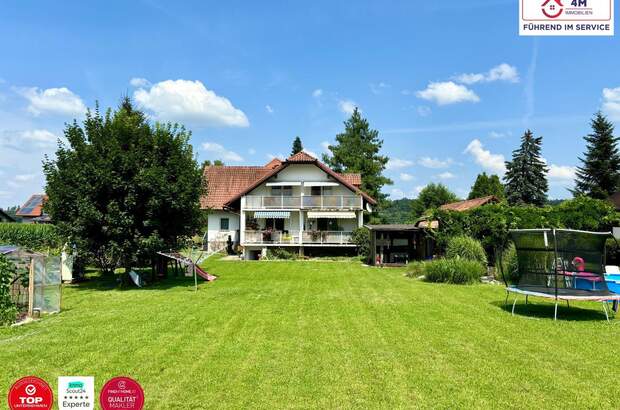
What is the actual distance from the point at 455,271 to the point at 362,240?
43.4ft

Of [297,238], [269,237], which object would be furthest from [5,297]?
[297,238]

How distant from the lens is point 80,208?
48.4ft

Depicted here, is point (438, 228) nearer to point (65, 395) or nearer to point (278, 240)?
point (278, 240)

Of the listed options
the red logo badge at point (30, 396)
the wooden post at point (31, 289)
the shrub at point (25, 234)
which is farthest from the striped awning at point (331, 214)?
the red logo badge at point (30, 396)

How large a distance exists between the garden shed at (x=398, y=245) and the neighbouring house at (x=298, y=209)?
4.82 m

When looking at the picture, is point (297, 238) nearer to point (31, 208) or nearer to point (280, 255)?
point (280, 255)

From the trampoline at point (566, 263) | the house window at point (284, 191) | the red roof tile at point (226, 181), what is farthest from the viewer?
the red roof tile at point (226, 181)

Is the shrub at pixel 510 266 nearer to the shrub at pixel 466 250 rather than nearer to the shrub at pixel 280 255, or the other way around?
the shrub at pixel 466 250

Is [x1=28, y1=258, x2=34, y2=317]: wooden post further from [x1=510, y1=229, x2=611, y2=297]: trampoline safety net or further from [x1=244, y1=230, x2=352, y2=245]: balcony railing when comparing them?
[x1=244, y1=230, x2=352, y2=245]: balcony railing

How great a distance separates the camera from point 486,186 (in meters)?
69.2

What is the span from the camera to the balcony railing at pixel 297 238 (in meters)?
31.0

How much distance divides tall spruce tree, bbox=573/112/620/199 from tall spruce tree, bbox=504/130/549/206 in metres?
4.21

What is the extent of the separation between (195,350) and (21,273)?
5.93 metres

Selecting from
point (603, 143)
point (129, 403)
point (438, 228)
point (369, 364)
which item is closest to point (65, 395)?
point (129, 403)
